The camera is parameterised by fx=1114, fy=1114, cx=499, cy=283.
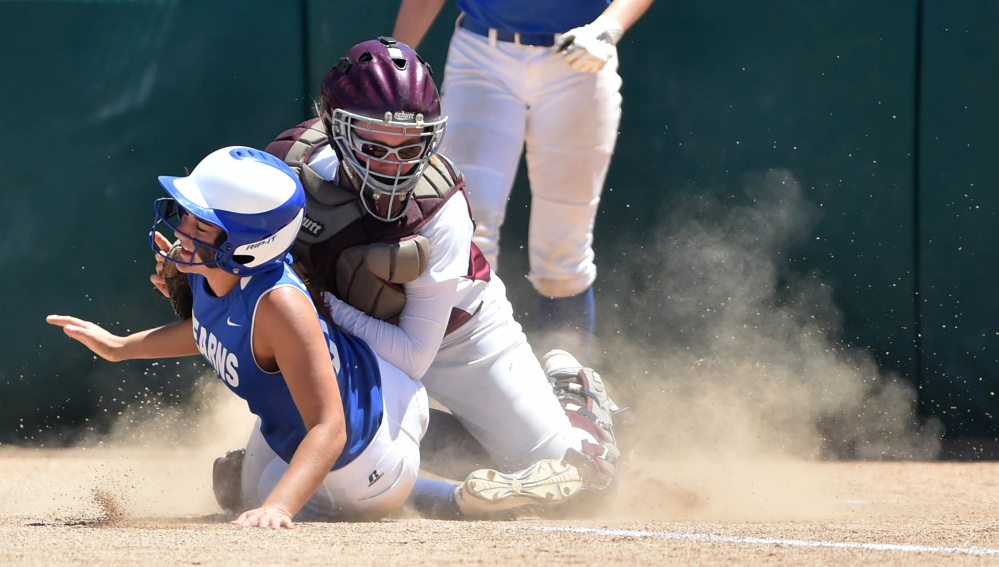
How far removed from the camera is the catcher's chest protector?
9.95 feet

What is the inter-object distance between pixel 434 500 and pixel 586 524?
0.49 m

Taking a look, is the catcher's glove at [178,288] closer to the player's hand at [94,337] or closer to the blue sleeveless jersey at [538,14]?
the player's hand at [94,337]

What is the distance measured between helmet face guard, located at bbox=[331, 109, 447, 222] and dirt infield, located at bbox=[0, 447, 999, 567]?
851 millimetres

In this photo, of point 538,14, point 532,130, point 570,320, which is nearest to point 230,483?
point 570,320

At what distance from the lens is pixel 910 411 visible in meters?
4.73

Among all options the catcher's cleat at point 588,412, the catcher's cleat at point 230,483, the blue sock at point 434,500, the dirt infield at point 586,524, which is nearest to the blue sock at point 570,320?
the catcher's cleat at point 588,412

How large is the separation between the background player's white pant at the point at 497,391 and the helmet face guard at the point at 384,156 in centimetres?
54

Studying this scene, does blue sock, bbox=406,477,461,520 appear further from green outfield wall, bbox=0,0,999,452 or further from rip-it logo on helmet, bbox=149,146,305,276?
green outfield wall, bbox=0,0,999,452

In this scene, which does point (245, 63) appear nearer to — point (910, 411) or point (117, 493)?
point (117, 493)

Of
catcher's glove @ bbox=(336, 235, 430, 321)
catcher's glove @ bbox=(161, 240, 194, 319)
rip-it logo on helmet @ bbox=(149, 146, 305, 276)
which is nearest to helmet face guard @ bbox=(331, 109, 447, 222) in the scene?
catcher's glove @ bbox=(336, 235, 430, 321)

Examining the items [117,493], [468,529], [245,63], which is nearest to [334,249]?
[468,529]

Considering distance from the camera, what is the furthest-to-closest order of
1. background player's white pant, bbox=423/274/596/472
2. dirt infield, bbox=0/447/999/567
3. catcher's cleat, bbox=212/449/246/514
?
background player's white pant, bbox=423/274/596/472
catcher's cleat, bbox=212/449/246/514
dirt infield, bbox=0/447/999/567

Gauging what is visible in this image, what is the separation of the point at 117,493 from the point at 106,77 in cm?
184

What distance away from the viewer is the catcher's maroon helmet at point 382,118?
2.96 m
